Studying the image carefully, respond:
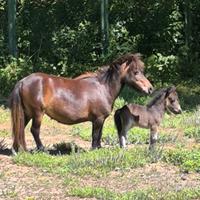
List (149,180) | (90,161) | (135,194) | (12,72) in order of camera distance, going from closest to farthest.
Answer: (135,194) → (149,180) → (90,161) → (12,72)

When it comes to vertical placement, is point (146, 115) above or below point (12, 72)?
above

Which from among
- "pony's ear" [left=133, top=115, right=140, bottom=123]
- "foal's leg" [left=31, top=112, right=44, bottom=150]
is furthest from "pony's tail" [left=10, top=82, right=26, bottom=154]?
"pony's ear" [left=133, top=115, right=140, bottom=123]

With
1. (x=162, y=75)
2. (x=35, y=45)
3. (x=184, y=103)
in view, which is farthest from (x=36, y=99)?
(x=35, y=45)

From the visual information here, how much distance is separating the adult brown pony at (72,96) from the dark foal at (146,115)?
10.2 inches

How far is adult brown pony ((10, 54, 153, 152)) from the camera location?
9.77 meters

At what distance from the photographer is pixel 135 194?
7180mm

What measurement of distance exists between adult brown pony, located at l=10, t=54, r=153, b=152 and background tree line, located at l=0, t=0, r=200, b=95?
9895mm

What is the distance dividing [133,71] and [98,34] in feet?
38.5

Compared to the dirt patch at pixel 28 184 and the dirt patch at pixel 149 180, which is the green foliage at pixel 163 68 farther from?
the dirt patch at pixel 28 184

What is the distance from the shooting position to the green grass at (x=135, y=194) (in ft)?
23.2

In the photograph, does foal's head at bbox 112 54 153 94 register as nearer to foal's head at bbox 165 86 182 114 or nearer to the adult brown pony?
the adult brown pony

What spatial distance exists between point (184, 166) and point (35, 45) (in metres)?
14.0

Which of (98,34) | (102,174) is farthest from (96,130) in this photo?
(98,34)

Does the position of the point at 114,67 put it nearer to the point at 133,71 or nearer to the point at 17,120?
the point at 133,71
